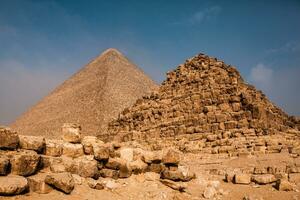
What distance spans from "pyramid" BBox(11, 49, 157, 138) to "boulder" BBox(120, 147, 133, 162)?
32.0m

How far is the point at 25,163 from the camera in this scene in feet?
19.0

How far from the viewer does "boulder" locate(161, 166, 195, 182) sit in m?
7.41

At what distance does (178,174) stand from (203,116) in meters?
12.9

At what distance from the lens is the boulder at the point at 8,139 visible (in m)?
5.80

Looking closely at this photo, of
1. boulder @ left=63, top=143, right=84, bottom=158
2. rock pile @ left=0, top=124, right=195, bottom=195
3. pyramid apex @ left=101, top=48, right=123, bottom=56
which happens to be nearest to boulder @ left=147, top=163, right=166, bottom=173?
rock pile @ left=0, top=124, right=195, bottom=195

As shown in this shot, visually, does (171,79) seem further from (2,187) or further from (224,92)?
(2,187)

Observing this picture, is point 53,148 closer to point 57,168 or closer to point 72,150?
point 72,150

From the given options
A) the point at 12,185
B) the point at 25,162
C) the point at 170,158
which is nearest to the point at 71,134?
the point at 25,162

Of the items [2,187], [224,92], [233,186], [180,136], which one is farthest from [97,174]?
[224,92]

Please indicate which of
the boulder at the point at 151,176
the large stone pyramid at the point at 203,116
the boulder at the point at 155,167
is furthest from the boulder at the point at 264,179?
the large stone pyramid at the point at 203,116

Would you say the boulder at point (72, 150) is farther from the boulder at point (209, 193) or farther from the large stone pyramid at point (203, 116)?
the large stone pyramid at point (203, 116)

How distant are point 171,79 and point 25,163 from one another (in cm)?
2070

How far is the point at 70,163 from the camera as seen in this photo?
645 cm

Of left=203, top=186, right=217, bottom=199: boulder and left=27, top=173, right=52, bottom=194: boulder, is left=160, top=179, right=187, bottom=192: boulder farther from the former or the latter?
left=27, top=173, right=52, bottom=194: boulder
